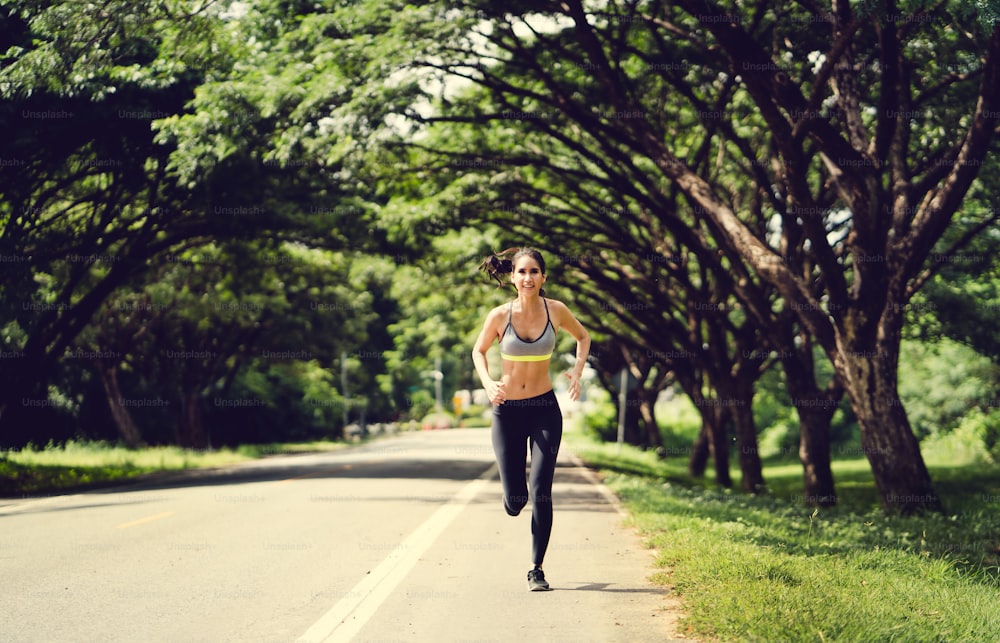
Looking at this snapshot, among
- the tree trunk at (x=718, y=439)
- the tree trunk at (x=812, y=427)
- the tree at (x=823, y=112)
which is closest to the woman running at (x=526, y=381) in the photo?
the tree at (x=823, y=112)

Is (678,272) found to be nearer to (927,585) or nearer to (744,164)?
(744,164)

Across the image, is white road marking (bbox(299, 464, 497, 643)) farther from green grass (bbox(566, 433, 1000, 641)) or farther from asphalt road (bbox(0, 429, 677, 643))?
green grass (bbox(566, 433, 1000, 641))

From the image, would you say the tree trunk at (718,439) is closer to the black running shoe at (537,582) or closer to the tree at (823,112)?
the tree at (823,112)

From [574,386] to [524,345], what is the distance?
1.34ft

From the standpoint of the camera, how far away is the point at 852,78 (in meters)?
12.8

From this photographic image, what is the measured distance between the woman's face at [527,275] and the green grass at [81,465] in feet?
40.2

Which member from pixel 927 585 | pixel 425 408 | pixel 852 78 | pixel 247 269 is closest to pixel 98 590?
pixel 927 585

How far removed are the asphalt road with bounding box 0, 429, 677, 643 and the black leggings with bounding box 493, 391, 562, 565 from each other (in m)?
0.63

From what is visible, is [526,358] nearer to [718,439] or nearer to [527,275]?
[527,275]

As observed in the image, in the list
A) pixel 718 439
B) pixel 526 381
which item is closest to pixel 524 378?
pixel 526 381

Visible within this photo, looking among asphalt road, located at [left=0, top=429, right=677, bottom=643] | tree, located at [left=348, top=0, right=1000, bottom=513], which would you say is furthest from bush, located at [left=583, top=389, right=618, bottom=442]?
asphalt road, located at [left=0, top=429, right=677, bottom=643]

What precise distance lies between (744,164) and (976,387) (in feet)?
73.5

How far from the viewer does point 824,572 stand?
6676 mm

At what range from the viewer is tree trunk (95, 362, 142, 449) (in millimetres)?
32281
